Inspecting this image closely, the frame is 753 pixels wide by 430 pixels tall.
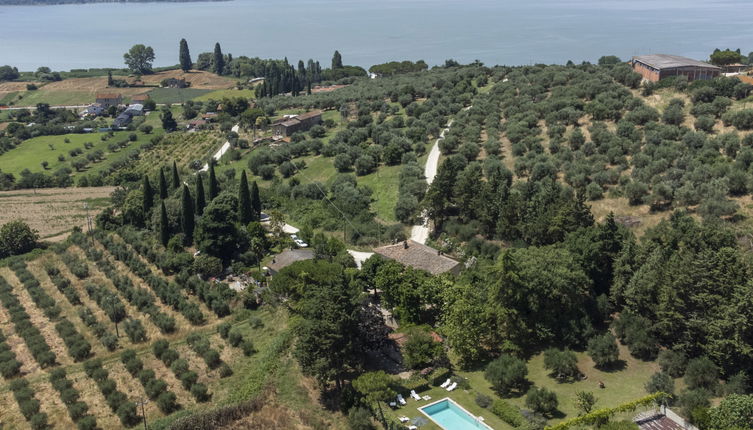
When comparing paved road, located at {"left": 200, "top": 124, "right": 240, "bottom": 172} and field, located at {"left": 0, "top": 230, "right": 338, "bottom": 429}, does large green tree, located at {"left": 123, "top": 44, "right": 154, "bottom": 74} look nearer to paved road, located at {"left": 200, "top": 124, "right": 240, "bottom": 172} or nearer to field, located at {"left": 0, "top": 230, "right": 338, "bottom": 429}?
paved road, located at {"left": 200, "top": 124, "right": 240, "bottom": 172}

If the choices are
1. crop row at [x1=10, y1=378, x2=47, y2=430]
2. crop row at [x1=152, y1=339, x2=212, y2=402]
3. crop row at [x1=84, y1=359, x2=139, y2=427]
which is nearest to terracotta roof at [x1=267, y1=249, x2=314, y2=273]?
crop row at [x1=152, y1=339, x2=212, y2=402]

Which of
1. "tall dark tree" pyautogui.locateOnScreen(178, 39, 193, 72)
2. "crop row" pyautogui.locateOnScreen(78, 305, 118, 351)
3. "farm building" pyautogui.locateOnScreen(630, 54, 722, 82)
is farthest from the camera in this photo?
"tall dark tree" pyautogui.locateOnScreen(178, 39, 193, 72)

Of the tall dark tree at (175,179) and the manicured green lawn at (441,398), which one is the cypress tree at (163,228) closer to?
the tall dark tree at (175,179)

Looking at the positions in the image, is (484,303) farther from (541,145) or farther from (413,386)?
(541,145)

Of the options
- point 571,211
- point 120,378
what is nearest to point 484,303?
point 571,211

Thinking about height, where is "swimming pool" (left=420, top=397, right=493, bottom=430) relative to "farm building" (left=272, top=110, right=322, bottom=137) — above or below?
below

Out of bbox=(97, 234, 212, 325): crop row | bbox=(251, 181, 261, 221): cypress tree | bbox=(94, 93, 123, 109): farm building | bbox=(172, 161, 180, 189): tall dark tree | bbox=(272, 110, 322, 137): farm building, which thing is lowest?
bbox=(97, 234, 212, 325): crop row

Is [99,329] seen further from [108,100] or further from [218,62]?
[218,62]
